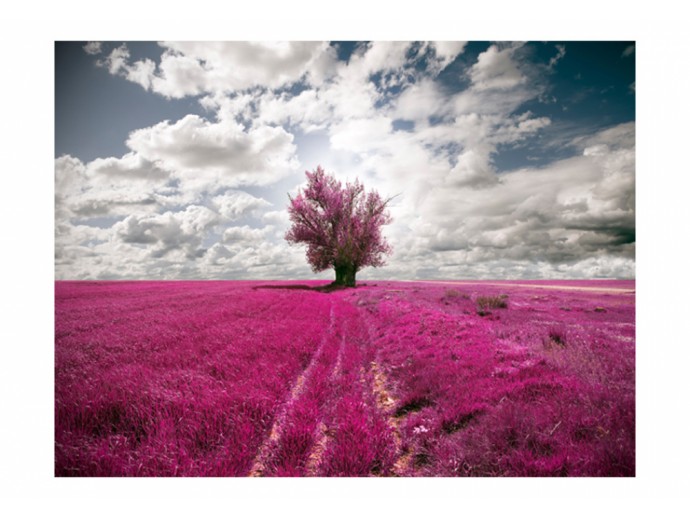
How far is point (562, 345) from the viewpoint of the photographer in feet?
17.3

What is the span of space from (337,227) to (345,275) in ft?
14.8

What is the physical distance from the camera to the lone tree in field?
21.4 metres

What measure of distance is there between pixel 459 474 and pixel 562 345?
3942 mm

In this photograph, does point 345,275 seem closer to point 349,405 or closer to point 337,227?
point 337,227

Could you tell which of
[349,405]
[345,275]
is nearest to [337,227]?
[345,275]

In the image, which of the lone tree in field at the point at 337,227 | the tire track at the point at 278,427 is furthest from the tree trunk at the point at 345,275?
the tire track at the point at 278,427

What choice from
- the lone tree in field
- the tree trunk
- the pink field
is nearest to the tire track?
the pink field

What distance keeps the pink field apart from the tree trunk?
57.3 feet

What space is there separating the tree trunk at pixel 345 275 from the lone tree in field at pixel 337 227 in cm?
17

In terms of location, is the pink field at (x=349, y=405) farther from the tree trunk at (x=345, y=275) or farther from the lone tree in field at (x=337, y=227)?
the tree trunk at (x=345, y=275)

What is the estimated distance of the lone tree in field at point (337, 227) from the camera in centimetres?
2141

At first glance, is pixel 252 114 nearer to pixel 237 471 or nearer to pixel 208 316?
pixel 237 471

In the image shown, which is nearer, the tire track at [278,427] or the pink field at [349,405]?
the pink field at [349,405]

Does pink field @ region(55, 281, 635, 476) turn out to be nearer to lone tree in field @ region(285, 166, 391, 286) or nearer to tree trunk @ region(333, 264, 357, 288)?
lone tree in field @ region(285, 166, 391, 286)
